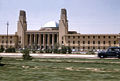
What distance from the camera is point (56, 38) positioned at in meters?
120

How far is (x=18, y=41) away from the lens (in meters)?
122

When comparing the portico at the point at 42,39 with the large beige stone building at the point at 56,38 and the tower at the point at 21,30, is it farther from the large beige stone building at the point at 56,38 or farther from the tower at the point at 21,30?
the tower at the point at 21,30

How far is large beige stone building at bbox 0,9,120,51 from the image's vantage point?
107m

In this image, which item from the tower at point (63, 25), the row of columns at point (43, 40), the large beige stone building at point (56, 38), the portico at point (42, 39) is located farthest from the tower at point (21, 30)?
the tower at point (63, 25)

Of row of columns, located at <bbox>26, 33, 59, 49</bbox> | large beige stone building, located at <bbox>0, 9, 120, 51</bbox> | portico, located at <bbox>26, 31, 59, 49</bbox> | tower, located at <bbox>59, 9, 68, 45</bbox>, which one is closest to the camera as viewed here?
large beige stone building, located at <bbox>0, 9, 120, 51</bbox>

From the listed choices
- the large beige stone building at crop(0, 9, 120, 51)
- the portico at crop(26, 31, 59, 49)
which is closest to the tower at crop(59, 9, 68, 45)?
the large beige stone building at crop(0, 9, 120, 51)

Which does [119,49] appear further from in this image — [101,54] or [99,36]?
[99,36]

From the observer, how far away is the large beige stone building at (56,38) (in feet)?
351

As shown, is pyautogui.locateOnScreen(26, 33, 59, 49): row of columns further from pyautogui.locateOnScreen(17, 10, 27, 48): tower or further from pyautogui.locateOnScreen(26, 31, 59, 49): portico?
pyautogui.locateOnScreen(17, 10, 27, 48): tower

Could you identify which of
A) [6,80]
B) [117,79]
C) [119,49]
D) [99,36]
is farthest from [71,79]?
[99,36]

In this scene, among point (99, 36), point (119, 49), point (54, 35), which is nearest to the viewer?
point (119, 49)

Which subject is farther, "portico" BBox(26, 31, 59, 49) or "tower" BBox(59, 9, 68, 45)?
"portico" BBox(26, 31, 59, 49)

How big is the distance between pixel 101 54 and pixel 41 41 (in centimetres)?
9381

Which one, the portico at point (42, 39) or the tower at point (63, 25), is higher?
A: the tower at point (63, 25)
